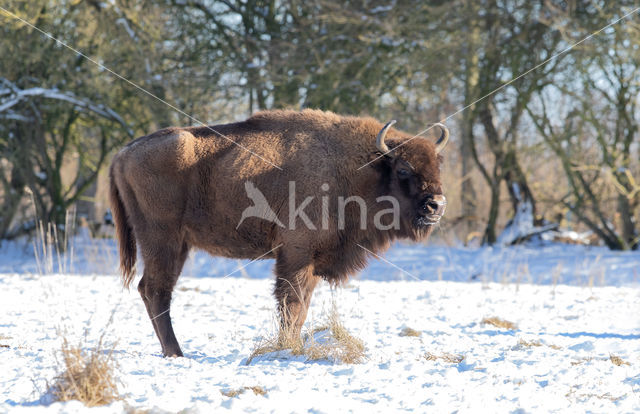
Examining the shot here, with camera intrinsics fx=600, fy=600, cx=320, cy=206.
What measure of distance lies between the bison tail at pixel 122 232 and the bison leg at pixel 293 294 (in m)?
Result: 1.36

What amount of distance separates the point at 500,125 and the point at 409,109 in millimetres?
2156

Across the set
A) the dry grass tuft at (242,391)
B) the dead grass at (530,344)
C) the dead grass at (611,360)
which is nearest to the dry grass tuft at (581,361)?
the dead grass at (611,360)

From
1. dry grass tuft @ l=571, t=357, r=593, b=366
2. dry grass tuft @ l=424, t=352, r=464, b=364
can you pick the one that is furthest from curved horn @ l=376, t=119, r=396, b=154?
dry grass tuft @ l=571, t=357, r=593, b=366

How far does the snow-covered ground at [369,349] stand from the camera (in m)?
3.21

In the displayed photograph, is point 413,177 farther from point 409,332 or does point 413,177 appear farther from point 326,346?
point 326,346

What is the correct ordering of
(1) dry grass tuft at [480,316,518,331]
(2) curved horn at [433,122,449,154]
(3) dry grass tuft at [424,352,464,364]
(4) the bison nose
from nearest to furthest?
(3) dry grass tuft at [424,352,464,364] < (4) the bison nose < (2) curved horn at [433,122,449,154] < (1) dry grass tuft at [480,316,518,331]

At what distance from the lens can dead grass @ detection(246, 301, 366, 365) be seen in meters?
4.18

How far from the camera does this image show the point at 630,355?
4.51 meters

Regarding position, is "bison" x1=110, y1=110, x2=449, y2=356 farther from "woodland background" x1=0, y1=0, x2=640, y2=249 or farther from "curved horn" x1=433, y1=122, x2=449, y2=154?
"woodland background" x1=0, y1=0, x2=640, y2=249

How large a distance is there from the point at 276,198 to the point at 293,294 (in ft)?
2.74

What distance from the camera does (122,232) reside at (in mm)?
5293

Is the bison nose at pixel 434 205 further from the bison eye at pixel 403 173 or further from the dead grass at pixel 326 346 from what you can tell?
the dead grass at pixel 326 346

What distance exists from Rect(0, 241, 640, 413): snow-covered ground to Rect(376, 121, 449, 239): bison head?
1.03 metres

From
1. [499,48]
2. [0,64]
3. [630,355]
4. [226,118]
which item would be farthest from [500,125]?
[0,64]
